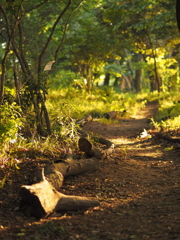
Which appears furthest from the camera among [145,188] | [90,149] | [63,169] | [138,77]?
[138,77]

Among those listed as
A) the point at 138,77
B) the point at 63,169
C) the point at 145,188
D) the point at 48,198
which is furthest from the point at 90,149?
the point at 138,77

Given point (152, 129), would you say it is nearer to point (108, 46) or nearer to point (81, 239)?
point (81, 239)

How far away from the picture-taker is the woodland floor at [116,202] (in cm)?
317

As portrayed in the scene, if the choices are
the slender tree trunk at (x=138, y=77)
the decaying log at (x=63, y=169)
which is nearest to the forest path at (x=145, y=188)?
the decaying log at (x=63, y=169)

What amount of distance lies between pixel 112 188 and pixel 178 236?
1538 millimetres

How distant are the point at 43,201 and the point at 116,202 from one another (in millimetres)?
1089

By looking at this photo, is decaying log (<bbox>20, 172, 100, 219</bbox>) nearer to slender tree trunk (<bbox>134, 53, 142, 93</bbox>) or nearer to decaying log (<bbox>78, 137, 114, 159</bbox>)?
decaying log (<bbox>78, 137, 114, 159</bbox>)

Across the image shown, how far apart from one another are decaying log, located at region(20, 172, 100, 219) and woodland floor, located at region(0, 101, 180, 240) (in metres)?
0.08

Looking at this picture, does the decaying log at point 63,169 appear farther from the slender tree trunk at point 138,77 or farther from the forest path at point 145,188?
the slender tree trunk at point 138,77

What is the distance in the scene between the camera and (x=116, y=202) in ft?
13.5

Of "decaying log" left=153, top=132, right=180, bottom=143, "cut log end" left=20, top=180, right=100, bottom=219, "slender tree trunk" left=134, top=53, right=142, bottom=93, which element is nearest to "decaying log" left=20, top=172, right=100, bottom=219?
"cut log end" left=20, top=180, right=100, bottom=219

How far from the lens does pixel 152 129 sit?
9453 mm

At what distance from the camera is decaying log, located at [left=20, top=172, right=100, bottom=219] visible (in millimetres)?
3408

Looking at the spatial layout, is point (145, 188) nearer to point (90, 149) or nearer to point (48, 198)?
point (90, 149)
